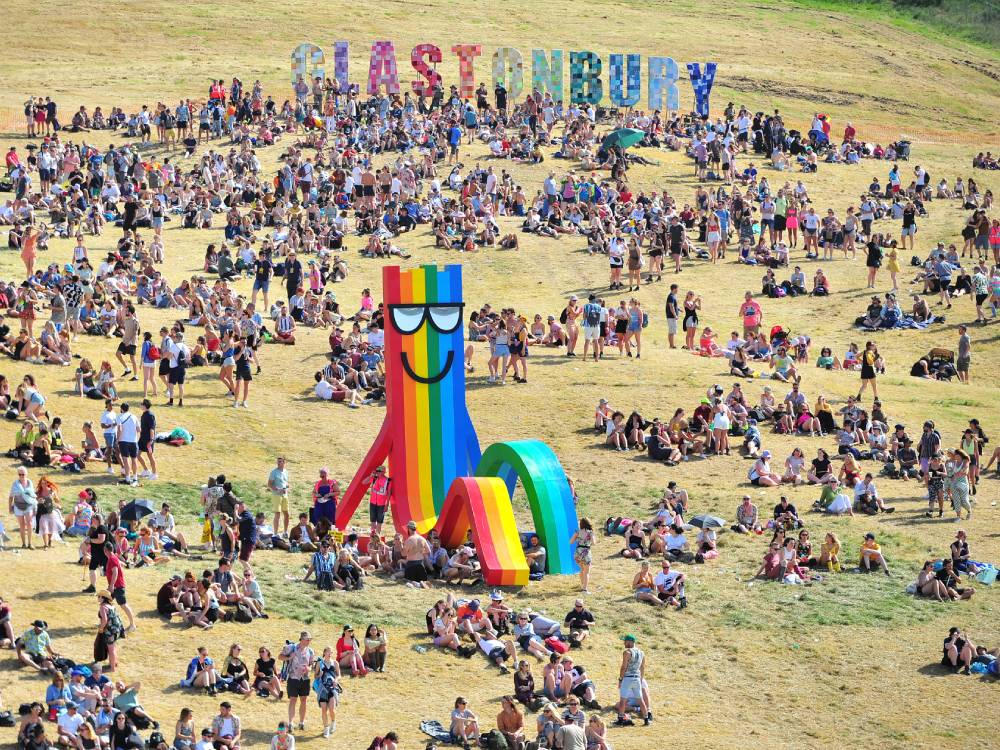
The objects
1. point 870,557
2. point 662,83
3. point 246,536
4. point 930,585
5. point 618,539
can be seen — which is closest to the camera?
point 246,536

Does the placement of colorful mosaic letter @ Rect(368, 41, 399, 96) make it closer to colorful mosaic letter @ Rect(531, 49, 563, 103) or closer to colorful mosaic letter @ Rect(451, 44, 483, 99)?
colorful mosaic letter @ Rect(451, 44, 483, 99)

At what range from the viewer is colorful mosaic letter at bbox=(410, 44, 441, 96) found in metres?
60.6

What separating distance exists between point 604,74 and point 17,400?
45413 mm

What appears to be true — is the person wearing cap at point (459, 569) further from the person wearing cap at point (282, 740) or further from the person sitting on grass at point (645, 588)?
the person wearing cap at point (282, 740)

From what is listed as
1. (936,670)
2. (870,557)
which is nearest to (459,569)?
(870,557)

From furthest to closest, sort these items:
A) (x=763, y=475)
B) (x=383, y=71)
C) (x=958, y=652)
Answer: (x=383, y=71)
(x=763, y=475)
(x=958, y=652)

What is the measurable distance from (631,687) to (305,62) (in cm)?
4418

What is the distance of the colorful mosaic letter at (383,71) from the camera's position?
6103 centimetres

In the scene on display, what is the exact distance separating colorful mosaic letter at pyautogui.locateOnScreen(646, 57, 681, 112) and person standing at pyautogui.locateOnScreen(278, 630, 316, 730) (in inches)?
1749

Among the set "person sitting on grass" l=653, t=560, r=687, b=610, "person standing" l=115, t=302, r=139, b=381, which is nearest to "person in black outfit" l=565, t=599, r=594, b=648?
"person sitting on grass" l=653, t=560, r=687, b=610

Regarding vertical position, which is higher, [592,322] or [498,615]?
[592,322]

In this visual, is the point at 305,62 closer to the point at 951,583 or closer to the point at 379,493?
the point at 379,493

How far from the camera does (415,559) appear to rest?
25.1 metres

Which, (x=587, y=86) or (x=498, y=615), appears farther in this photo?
(x=587, y=86)
